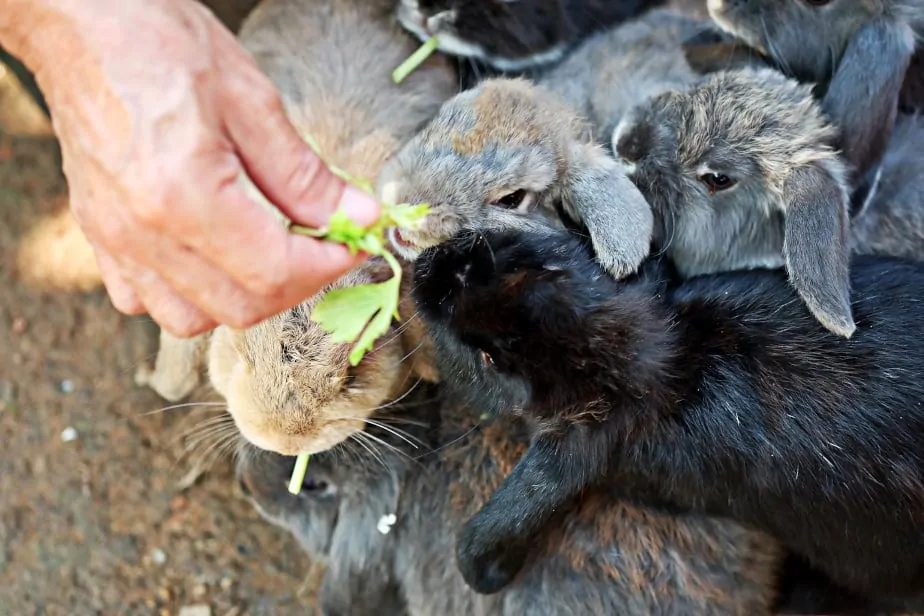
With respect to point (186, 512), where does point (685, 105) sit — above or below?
above

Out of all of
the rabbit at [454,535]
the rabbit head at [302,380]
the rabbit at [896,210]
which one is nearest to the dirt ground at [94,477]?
the rabbit at [454,535]

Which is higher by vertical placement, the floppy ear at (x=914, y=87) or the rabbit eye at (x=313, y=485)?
the floppy ear at (x=914, y=87)

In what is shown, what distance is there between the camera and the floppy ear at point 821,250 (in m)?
2.15

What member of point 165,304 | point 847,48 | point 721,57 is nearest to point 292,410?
point 165,304

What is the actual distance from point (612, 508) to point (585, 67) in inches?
57.7

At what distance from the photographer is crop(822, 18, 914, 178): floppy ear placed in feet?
7.88

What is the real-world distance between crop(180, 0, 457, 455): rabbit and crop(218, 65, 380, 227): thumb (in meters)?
0.59

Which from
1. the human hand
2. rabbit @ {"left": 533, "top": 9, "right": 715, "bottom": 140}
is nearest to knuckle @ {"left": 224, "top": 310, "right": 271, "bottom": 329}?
the human hand

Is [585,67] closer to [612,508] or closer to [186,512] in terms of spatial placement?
[612,508]

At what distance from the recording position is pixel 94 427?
134 inches

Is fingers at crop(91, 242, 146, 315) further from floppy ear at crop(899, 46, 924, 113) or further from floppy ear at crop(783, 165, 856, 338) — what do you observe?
floppy ear at crop(899, 46, 924, 113)

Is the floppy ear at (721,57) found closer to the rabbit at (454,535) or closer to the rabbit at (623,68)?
the rabbit at (623,68)

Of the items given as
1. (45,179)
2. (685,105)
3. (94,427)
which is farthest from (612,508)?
(45,179)

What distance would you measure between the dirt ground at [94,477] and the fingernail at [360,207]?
1.72m
